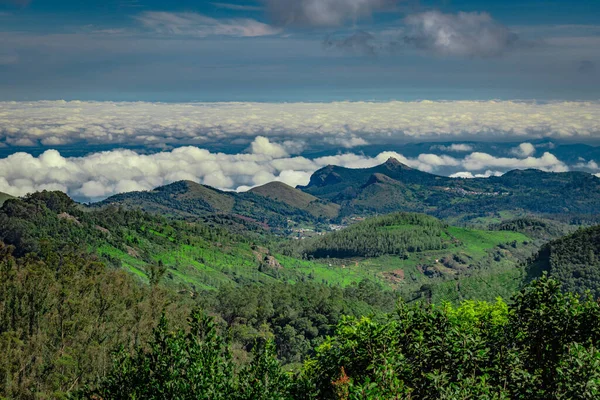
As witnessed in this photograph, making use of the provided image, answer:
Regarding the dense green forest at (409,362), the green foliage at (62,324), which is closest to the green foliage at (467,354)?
the dense green forest at (409,362)

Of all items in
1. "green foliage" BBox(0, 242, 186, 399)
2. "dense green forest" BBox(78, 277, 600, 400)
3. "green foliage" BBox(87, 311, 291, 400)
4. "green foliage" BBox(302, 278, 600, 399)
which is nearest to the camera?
"green foliage" BBox(302, 278, 600, 399)

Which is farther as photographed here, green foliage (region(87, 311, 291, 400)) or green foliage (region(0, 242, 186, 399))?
green foliage (region(0, 242, 186, 399))

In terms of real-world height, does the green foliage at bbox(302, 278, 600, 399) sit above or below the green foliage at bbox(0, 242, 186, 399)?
above

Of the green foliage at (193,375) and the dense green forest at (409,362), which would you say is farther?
the green foliage at (193,375)

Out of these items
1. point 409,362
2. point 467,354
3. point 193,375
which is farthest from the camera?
point 409,362

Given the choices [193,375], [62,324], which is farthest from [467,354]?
[62,324]

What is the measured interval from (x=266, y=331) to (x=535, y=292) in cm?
11636

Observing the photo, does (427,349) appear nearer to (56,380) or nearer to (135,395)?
(135,395)

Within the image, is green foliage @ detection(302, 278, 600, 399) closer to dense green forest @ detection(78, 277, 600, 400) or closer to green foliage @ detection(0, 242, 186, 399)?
dense green forest @ detection(78, 277, 600, 400)

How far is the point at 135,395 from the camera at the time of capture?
46.9 m

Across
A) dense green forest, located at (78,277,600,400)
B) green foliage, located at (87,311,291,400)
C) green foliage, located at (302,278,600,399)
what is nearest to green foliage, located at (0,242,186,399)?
green foliage, located at (87,311,291,400)

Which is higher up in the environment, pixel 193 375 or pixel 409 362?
pixel 193 375

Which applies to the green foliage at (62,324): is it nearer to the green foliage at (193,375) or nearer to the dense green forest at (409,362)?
the green foliage at (193,375)

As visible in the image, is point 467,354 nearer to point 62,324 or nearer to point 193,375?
point 193,375
